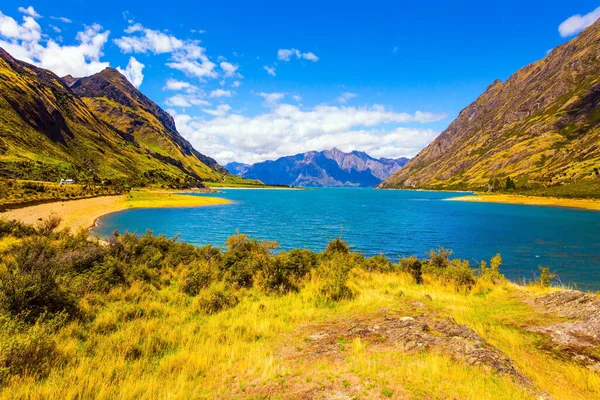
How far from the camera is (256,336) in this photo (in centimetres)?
1079

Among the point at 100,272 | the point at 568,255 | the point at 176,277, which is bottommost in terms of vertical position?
the point at 568,255

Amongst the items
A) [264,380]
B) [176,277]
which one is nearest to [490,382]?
[264,380]

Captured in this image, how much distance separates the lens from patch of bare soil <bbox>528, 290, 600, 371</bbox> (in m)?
9.48

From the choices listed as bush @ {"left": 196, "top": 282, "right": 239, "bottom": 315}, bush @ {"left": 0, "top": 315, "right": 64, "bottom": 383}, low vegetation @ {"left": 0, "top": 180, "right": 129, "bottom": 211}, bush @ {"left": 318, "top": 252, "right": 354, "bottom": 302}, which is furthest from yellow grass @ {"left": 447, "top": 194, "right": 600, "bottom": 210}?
low vegetation @ {"left": 0, "top": 180, "right": 129, "bottom": 211}

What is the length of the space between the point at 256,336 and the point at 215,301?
12.7 ft

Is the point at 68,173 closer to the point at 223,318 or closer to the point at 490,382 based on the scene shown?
the point at 223,318

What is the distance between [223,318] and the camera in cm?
1239

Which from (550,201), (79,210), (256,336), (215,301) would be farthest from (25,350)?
(550,201)

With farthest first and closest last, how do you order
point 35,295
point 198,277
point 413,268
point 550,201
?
1. point 550,201
2. point 413,268
3. point 198,277
4. point 35,295

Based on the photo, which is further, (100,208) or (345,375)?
(100,208)

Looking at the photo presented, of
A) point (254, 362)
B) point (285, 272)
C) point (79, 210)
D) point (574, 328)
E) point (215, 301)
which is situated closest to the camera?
point (254, 362)

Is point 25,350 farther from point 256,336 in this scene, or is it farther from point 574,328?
point 574,328

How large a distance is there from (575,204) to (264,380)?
157245 mm

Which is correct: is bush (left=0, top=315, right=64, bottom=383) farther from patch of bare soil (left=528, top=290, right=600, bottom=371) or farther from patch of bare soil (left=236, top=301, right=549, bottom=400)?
patch of bare soil (left=528, top=290, right=600, bottom=371)
